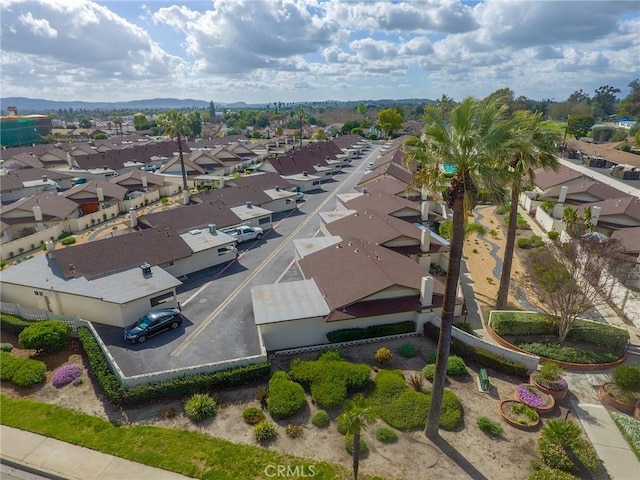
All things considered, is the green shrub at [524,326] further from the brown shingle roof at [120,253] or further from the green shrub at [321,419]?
the brown shingle roof at [120,253]

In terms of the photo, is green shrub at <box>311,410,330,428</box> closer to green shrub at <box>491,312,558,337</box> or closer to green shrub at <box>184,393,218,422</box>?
green shrub at <box>184,393,218,422</box>

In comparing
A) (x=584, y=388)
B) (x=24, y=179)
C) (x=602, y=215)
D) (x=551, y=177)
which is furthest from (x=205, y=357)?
(x=24, y=179)

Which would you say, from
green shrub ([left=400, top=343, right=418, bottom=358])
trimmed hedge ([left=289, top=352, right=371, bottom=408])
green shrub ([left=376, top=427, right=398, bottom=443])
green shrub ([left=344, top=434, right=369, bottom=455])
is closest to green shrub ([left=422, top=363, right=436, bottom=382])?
green shrub ([left=400, top=343, right=418, bottom=358])

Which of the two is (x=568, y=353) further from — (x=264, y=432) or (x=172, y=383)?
(x=172, y=383)

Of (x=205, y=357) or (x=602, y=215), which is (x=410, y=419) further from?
(x=602, y=215)

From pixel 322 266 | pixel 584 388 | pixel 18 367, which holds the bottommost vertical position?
pixel 584 388

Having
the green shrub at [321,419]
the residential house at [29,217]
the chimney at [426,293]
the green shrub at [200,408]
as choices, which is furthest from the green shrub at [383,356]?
the residential house at [29,217]

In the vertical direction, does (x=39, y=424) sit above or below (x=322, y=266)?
below
